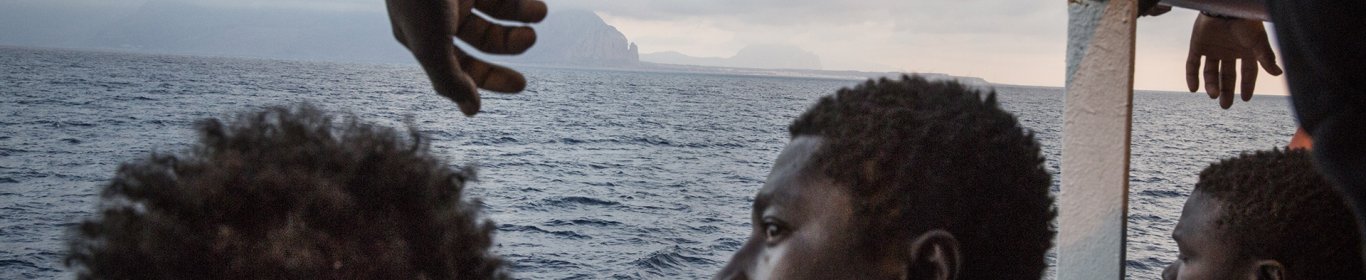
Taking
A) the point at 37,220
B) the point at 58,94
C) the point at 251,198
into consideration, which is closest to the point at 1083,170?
the point at 251,198

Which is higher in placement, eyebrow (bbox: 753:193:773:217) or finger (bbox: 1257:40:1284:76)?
finger (bbox: 1257:40:1284:76)

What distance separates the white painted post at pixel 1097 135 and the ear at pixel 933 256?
3.51 ft

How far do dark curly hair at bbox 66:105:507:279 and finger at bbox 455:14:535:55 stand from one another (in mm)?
197

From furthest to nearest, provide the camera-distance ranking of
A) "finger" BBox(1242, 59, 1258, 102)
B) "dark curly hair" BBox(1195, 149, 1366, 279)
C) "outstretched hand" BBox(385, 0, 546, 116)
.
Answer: "finger" BBox(1242, 59, 1258, 102) < "dark curly hair" BBox(1195, 149, 1366, 279) < "outstretched hand" BBox(385, 0, 546, 116)

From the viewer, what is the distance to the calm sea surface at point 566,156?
102 feet

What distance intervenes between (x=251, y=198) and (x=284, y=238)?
62mm

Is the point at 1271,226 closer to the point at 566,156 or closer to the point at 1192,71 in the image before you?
the point at 1192,71

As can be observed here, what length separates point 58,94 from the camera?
7662 centimetres

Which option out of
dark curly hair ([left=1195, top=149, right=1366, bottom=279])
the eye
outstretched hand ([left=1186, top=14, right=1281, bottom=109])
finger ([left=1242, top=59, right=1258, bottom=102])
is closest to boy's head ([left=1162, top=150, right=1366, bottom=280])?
dark curly hair ([left=1195, top=149, right=1366, bottom=279])

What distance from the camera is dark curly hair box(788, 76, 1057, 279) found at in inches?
58.1

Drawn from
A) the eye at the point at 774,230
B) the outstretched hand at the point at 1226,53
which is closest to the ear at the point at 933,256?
the eye at the point at 774,230

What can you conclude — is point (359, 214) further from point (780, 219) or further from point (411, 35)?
point (780, 219)

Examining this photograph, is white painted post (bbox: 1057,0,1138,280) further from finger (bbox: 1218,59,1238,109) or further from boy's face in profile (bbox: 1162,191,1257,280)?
finger (bbox: 1218,59,1238,109)

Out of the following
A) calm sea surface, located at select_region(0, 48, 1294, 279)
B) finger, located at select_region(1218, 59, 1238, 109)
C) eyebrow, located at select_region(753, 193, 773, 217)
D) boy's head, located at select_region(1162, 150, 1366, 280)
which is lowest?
calm sea surface, located at select_region(0, 48, 1294, 279)
